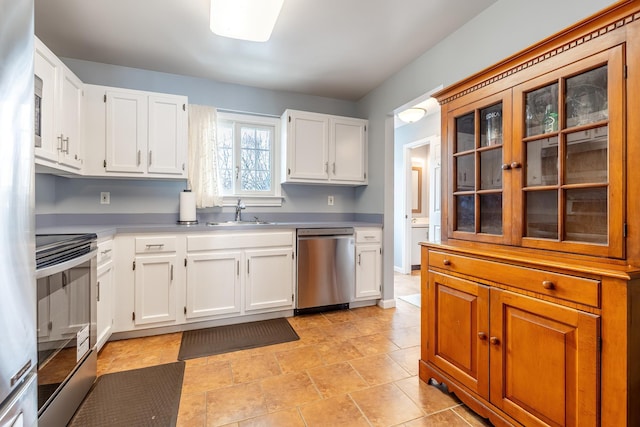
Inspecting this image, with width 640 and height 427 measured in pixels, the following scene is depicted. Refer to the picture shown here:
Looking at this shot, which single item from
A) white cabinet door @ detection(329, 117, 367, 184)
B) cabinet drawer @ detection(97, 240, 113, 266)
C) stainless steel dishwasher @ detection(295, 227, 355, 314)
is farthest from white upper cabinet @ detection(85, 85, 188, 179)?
white cabinet door @ detection(329, 117, 367, 184)

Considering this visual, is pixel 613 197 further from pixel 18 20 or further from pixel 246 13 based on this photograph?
pixel 246 13

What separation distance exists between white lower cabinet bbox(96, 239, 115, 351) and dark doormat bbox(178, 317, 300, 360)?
1.83 ft

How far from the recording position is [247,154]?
11.3ft

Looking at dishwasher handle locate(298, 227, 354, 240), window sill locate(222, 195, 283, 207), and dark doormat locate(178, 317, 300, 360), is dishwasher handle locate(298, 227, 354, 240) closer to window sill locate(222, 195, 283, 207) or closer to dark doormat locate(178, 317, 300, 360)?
window sill locate(222, 195, 283, 207)

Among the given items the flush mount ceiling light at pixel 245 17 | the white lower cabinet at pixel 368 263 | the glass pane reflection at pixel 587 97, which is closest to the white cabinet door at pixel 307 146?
the white lower cabinet at pixel 368 263

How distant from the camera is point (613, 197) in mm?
1120

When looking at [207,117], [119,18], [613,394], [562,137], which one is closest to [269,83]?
[207,117]

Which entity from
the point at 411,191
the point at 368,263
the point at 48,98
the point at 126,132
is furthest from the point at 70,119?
the point at 411,191

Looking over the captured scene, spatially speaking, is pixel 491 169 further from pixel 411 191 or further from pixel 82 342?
pixel 411 191

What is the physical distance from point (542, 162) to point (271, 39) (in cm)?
213

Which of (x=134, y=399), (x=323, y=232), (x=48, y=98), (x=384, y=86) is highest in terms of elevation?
(x=384, y=86)

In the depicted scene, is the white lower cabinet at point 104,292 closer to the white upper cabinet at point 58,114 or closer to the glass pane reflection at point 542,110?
the white upper cabinet at point 58,114

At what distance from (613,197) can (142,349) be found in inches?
118

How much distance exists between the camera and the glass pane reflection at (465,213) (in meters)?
1.76
